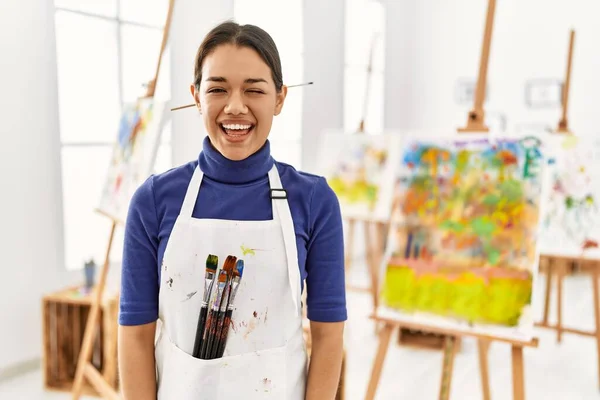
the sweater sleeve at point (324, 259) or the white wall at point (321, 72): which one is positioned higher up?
the white wall at point (321, 72)

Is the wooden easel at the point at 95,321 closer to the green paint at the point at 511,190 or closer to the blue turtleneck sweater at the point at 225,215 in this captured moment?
the blue turtleneck sweater at the point at 225,215

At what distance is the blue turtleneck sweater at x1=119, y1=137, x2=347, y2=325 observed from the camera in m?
1.05

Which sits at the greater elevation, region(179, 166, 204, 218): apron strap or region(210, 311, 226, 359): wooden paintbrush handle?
region(179, 166, 204, 218): apron strap

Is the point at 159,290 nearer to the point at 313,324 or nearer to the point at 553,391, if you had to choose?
the point at 313,324

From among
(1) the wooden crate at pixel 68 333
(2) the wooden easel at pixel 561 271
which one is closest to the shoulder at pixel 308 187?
(1) the wooden crate at pixel 68 333

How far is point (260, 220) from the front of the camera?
1.05 metres

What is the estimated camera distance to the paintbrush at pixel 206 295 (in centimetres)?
104

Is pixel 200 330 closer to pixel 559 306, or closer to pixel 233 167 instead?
pixel 233 167

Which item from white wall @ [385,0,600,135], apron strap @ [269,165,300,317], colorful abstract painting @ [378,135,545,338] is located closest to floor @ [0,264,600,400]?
colorful abstract painting @ [378,135,545,338]

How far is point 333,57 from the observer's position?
491 centimetres

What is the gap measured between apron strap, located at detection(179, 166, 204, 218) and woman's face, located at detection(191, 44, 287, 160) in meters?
0.07

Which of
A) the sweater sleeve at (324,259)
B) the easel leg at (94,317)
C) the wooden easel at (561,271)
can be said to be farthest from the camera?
the wooden easel at (561,271)

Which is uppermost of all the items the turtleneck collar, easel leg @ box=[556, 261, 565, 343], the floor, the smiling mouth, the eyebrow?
the eyebrow

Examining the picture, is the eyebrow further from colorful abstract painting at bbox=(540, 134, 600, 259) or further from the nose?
colorful abstract painting at bbox=(540, 134, 600, 259)
